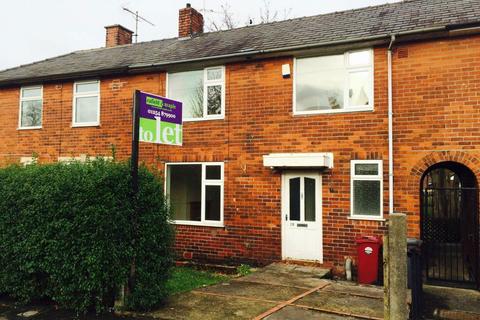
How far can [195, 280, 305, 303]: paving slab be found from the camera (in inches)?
275

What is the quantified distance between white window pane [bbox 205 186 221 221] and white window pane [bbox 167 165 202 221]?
0.83 ft

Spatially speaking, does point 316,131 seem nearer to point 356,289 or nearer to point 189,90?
point 356,289

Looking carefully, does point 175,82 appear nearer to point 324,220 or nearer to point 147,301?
point 324,220

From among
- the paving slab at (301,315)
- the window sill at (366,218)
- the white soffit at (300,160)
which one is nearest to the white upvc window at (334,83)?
the white soffit at (300,160)

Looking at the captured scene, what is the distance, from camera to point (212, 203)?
1088cm

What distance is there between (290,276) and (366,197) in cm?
246

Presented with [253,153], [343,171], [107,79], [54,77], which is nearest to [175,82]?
[107,79]

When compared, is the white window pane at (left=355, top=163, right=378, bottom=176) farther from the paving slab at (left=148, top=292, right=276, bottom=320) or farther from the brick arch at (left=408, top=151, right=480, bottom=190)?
the paving slab at (left=148, top=292, right=276, bottom=320)

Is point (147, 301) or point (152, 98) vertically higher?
point (152, 98)

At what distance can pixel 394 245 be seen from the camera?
379cm

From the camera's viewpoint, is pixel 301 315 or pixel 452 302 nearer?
pixel 301 315

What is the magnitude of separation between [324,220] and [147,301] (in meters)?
4.75

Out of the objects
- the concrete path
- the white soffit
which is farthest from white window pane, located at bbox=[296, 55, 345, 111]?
the concrete path

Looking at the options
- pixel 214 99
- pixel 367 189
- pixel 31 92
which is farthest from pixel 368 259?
pixel 31 92
